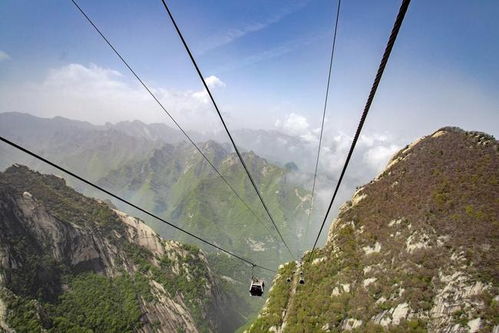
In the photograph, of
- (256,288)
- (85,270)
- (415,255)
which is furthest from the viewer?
(85,270)

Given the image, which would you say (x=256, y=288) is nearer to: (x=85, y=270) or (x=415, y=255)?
(x=415, y=255)

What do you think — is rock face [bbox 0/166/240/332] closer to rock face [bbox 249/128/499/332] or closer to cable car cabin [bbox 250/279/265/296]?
rock face [bbox 249/128/499/332]

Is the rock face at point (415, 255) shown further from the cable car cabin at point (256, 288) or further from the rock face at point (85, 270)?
the rock face at point (85, 270)

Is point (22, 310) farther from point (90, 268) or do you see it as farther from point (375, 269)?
point (375, 269)

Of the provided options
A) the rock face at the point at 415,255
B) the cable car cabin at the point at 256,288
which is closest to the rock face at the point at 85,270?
the rock face at the point at 415,255

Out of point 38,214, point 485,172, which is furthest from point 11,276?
point 485,172

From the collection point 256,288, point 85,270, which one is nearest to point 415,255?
point 256,288
